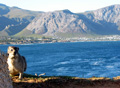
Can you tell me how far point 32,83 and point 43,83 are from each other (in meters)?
0.81

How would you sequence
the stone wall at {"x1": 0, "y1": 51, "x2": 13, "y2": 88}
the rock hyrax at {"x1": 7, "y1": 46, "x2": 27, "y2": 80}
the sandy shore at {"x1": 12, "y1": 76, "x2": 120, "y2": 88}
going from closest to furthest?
the stone wall at {"x1": 0, "y1": 51, "x2": 13, "y2": 88} → the rock hyrax at {"x1": 7, "y1": 46, "x2": 27, "y2": 80} → the sandy shore at {"x1": 12, "y1": 76, "x2": 120, "y2": 88}

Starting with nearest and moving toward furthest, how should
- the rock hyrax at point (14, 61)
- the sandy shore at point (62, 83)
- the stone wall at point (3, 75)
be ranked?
the stone wall at point (3, 75) < the rock hyrax at point (14, 61) < the sandy shore at point (62, 83)

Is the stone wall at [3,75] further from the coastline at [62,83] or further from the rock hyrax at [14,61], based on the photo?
the coastline at [62,83]

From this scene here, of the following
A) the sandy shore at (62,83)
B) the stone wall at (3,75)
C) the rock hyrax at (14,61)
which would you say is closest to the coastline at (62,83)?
the sandy shore at (62,83)

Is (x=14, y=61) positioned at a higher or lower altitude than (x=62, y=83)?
higher

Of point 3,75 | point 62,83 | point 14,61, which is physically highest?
point 14,61

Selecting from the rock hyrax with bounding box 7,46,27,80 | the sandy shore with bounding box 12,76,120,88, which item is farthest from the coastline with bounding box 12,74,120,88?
the rock hyrax with bounding box 7,46,27,80

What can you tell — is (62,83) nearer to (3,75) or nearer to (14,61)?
(14,61)

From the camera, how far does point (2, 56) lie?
444 inches

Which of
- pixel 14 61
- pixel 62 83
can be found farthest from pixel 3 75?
pixel 62 83

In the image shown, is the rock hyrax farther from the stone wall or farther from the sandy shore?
the stone wall

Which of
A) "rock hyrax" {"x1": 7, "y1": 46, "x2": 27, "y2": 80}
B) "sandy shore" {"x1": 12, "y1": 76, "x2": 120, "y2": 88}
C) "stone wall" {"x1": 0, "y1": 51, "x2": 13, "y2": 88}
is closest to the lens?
"stone wall" {"x1": 0, "y1": 51, "x2": 13, "y2": 88}

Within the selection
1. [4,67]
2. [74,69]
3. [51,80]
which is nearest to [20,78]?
[51,80]

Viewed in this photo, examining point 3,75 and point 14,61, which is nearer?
point 3,75
